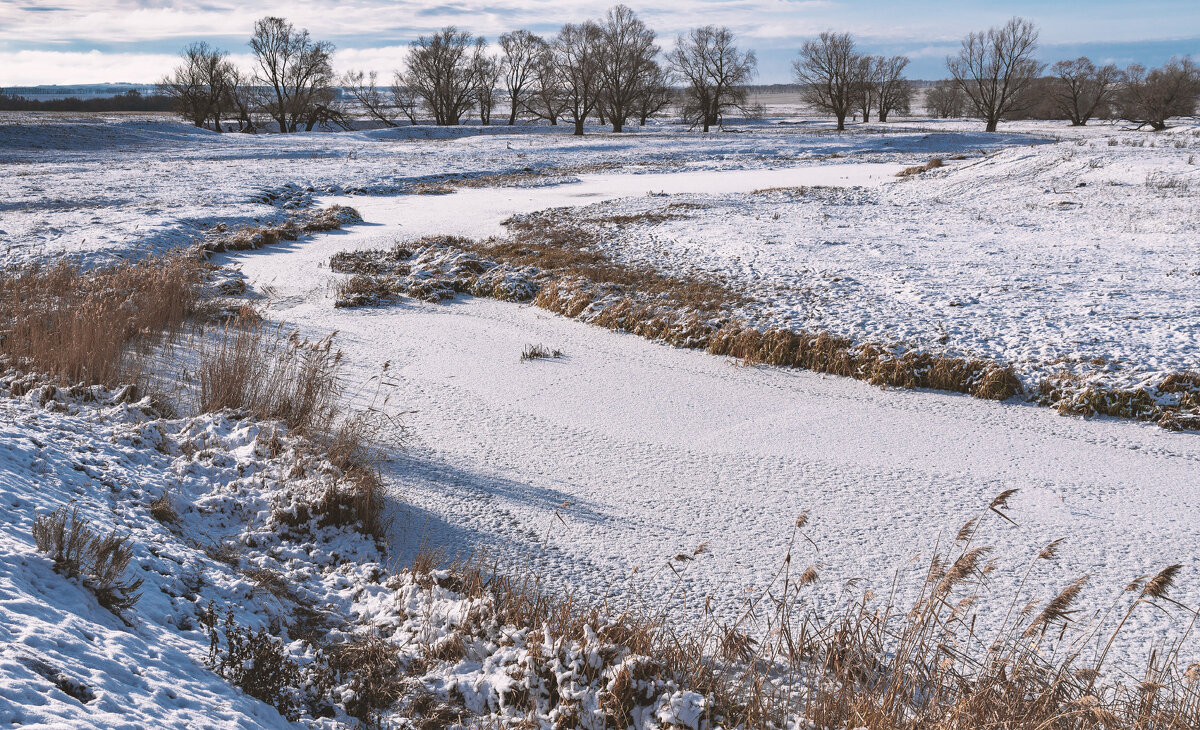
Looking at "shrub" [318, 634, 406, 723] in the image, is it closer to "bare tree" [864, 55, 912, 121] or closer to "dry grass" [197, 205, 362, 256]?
"dry grass" [197, 205, 362, 256]

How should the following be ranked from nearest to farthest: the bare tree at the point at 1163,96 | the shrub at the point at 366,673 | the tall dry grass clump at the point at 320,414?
1. the shrub at the point at 366,673
2. the tall dry grass clump at the point at 320,414
3. the bare tree at the point at 1163,96

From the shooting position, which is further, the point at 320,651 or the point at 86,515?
the point at 86,515

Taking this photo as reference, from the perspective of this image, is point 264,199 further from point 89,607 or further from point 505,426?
point 89,607

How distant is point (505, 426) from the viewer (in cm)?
638

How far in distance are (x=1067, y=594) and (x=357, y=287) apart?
34.5ft

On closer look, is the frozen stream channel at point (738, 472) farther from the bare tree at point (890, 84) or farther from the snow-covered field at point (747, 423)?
the bare tree at point (890, 84)

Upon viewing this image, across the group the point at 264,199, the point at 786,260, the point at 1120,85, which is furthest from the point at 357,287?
the point at 1120,85

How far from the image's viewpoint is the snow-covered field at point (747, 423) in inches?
159

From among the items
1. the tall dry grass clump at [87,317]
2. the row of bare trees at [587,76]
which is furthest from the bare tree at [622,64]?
the tall dry grass clump at [87,317]

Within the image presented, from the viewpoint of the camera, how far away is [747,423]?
647cm

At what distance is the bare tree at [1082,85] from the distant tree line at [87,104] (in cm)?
7517

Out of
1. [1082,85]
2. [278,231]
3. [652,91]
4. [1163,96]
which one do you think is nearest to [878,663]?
[278,231]

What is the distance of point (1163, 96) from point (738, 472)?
153 ft

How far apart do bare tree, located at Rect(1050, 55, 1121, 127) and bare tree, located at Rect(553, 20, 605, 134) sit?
126 feet
